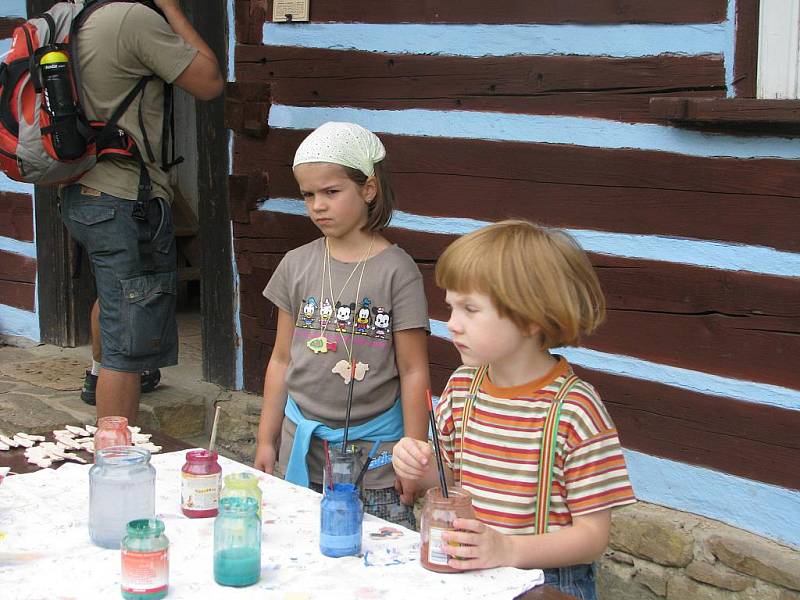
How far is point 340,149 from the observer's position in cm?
303

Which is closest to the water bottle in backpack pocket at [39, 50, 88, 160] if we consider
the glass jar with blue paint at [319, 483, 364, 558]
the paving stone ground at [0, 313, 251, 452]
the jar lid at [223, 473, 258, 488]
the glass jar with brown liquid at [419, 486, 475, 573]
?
the paving stone ground at [0, 313, 251, 452]

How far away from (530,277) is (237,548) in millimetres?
746

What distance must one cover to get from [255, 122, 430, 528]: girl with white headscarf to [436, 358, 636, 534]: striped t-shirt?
2.49 ft

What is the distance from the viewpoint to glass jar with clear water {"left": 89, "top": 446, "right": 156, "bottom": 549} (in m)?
2.03

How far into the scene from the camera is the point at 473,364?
2.22 m

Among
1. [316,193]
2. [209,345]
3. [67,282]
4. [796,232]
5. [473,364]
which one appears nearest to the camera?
[473,364]

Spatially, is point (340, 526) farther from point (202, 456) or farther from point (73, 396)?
point (73, 396)

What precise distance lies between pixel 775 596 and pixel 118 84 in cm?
291

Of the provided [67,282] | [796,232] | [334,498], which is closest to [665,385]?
[796,232]

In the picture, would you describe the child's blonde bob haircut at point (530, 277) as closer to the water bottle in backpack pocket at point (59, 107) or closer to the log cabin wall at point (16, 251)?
the water bottle in backpack pocket at point (59, 107)

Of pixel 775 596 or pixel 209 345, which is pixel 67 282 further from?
pixel 775 596

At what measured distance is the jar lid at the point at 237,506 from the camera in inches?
74.3

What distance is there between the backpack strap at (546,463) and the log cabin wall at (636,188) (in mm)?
1478

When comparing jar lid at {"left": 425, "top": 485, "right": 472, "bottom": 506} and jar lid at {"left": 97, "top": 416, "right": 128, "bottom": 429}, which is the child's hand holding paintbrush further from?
jar lid at {"left": 97, "top": 416, "right": 128, "bottom": 429}
